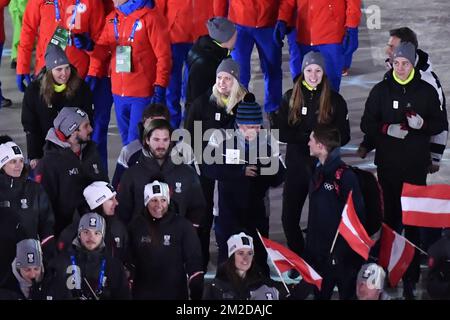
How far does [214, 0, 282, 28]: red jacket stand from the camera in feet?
54.0

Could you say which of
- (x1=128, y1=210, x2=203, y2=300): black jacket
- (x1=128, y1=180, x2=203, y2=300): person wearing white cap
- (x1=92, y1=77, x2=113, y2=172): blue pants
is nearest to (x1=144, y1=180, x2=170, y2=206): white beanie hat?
(x1=128, y1=180, x2=203, y2=300): person wearing white cap

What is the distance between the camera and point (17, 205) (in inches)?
469

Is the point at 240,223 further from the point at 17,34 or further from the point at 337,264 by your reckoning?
the point at 17,34

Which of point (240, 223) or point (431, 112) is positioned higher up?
point (431, 112)

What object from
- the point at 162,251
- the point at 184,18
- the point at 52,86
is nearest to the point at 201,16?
the point at 184,18

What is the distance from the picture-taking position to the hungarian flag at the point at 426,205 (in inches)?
479

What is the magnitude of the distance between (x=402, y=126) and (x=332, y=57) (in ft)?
10.8

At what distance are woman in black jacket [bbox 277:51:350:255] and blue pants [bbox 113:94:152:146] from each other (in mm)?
2106

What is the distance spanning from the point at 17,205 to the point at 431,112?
3.71m

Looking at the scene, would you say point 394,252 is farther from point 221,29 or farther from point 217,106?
point 221,29

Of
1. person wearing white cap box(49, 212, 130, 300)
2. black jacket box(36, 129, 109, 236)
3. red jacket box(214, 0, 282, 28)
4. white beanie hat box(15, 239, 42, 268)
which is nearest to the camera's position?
person wearing white cap box(49, 212, 130, 300)

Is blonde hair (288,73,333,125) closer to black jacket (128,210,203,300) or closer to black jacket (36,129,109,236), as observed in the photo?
black jacket (36,129,109,236)

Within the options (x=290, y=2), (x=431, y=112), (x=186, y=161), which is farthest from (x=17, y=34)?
(x=431, y=112)

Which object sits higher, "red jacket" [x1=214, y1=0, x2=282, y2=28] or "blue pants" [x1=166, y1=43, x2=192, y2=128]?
"red jacket" [x1=214, y1=0, x2=282, y2=28]
